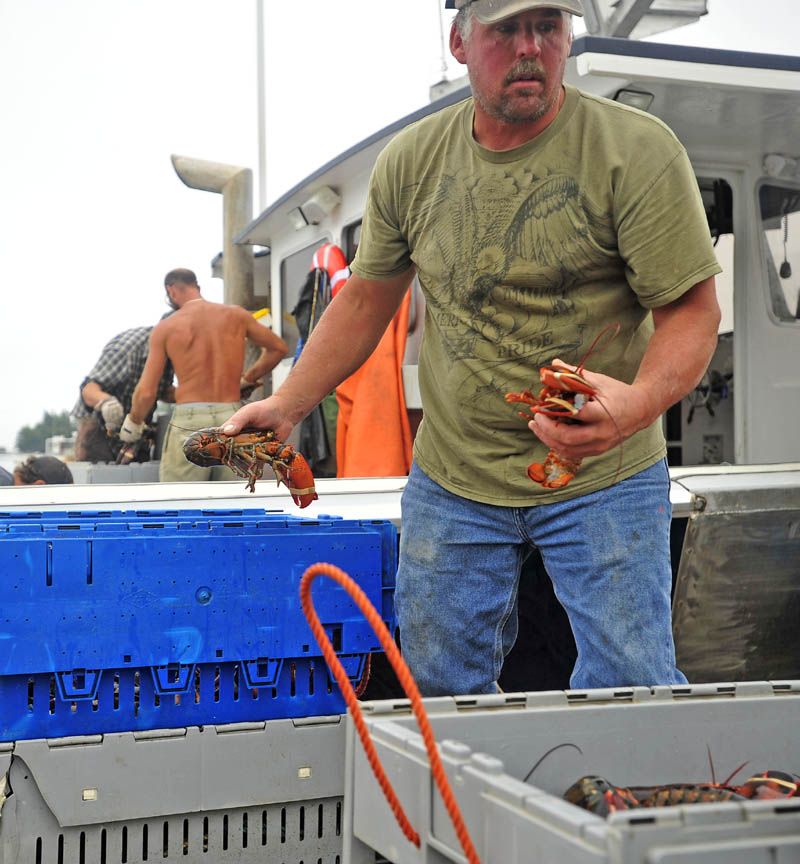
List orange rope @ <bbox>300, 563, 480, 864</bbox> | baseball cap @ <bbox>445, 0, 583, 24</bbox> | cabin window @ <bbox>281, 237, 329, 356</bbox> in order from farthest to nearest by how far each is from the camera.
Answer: cabin window @ <bbox>281, 237, 329, 356</bbox>, baseball cap @ <bbox>445, 0, 583, 24</bbox>, orange rope @ <bbox>300, 563, 480, 864</bbox>

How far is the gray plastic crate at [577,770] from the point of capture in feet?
3.77

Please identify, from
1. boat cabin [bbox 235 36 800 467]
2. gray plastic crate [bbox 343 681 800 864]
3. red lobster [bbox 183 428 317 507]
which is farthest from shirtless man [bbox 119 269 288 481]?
gray plastic crate [bbox 343 681 800 864]

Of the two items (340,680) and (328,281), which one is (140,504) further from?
(328,281)

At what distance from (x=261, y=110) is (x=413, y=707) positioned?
15442 mm

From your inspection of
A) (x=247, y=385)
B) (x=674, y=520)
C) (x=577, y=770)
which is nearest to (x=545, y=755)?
(x=577, y=770)

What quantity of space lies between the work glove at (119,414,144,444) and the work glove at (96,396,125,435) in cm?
115

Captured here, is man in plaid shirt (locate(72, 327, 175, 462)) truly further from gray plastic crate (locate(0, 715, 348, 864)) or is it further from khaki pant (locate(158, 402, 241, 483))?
gray plastic crate (locate(0, 715, 348, 864))

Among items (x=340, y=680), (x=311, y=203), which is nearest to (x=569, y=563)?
(x=340, y=680)

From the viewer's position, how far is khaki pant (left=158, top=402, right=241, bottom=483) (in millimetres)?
6314

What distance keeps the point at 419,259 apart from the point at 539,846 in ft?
5.72

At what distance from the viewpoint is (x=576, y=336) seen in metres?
2.50

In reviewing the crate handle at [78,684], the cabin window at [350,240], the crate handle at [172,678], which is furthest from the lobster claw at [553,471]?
the cabin window at [350,240]

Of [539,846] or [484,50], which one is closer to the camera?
[539,846]

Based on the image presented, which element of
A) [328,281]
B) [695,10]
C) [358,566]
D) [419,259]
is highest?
[695,10]
